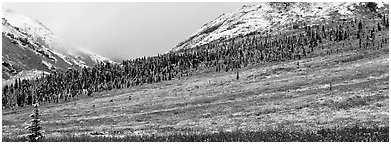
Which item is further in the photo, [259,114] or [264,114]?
[259,114]

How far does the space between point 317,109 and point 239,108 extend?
51.6 feet

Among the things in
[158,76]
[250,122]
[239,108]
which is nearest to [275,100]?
[239,108]

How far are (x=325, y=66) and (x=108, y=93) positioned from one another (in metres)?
78.3

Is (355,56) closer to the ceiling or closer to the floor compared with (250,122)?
closer to the ceiling

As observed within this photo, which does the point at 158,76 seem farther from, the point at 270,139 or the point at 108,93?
the point at 270,139

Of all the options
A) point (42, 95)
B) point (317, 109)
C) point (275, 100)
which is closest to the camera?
point (317, 109)

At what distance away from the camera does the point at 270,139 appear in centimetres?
2050

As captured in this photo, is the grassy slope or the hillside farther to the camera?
the grassy slope

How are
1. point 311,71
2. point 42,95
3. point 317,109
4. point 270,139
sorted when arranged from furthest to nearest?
point 42,95
point 311,71
point 317,109
point 270,139

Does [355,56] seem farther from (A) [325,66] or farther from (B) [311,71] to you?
(B) [311,71]

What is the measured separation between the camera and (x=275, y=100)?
3275 inches

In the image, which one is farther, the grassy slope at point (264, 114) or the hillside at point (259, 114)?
the grassy slope at point (264, 114)

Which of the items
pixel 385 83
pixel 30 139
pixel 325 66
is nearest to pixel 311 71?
pixel 325 66

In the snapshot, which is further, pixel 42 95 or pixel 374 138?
pixel 42 95
